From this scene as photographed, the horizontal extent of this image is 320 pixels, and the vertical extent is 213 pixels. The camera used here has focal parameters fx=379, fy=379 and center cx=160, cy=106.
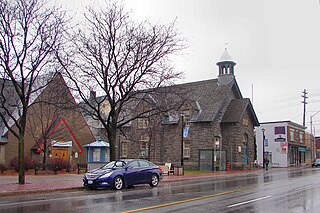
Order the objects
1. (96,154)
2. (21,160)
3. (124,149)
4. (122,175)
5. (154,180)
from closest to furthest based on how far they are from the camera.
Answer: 1. (122,175)
2. (21,160)
3. (154,180)
4. (96,154)
5. (124,149)

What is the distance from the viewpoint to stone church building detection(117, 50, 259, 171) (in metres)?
42.4

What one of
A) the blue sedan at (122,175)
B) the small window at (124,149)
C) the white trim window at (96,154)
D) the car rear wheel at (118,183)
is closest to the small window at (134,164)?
the blue sedan at (122,175)

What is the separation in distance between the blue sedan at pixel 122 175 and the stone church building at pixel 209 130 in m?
18.9

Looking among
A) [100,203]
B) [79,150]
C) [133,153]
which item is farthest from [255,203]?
[133,153]

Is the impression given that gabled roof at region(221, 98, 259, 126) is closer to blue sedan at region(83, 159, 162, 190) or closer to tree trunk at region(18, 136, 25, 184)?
blue sedan at region(83, 159, 162, 190)

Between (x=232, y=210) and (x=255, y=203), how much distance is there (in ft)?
6.70

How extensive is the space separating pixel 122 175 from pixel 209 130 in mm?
24327

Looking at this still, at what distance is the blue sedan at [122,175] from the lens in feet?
61.0

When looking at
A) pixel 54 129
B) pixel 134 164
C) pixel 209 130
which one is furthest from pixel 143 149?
pixel 134 164

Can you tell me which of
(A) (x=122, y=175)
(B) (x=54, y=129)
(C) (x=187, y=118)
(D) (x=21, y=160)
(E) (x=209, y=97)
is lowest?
(A) (x=122, y=175)

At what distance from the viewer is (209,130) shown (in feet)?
139

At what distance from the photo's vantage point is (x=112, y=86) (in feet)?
77.7

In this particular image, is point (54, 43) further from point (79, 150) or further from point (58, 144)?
point (79, 150)

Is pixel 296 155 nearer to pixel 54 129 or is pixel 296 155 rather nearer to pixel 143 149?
pixel 143 149
